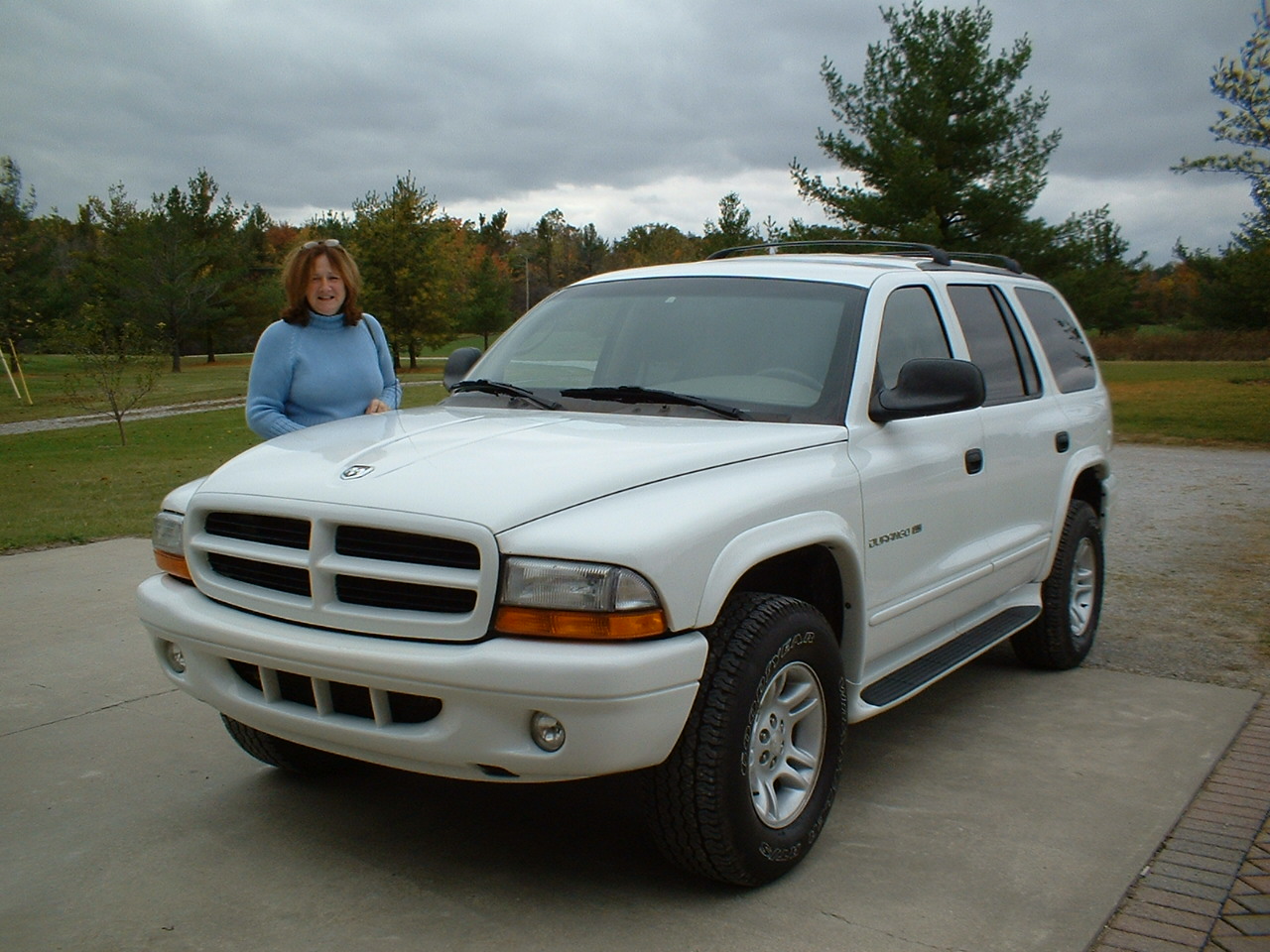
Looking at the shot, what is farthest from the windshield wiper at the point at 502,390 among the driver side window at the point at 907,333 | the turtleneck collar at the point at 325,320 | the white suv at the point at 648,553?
the driver side window at the point at 907,333

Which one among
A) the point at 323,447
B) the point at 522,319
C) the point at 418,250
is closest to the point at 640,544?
the point at 323,447

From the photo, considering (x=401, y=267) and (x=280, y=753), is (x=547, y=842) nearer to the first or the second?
(x=280, y=753)

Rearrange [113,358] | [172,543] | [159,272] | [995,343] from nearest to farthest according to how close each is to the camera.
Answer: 1. [172,543]
2. [995,343]
3. [113,358]
4. [159,272]

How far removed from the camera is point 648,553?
2.88 m

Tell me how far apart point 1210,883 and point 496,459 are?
2.40m

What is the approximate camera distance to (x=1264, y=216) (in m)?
20.4

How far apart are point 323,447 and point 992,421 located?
264cm

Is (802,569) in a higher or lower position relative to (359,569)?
lower

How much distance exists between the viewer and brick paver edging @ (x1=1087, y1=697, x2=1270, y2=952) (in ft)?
10.2

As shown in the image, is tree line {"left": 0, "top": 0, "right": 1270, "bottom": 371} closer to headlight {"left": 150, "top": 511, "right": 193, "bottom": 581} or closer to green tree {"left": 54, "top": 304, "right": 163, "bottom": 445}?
green tree {"left": 54, "top": 304, "right": 163, "bottom": 445}

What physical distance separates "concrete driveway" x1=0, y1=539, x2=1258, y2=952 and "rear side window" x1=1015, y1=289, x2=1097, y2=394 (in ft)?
5.17

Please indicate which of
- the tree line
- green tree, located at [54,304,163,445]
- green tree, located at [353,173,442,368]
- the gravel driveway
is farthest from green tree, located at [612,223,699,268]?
the gravel driveway

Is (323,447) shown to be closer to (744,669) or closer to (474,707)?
(474,707)

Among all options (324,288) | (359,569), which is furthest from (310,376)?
(359,569)
